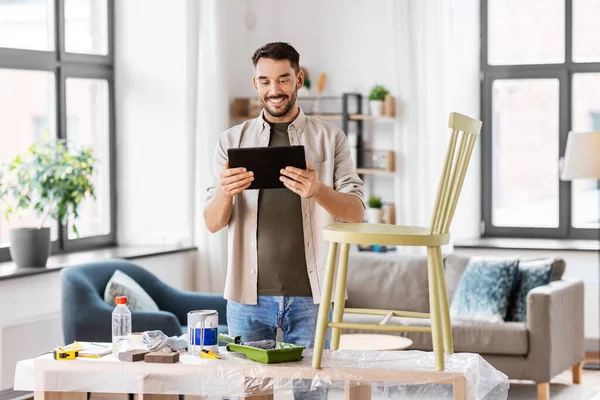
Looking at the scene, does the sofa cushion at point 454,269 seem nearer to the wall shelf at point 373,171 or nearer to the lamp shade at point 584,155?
the lamp shade at point 584,155

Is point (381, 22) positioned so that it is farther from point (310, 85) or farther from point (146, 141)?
point (146, 141)

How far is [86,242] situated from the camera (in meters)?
6.70

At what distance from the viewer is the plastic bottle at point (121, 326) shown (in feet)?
10.3

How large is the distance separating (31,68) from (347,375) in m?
4.10

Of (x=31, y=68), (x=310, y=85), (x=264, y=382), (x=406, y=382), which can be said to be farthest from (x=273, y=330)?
(x=310, y=85)

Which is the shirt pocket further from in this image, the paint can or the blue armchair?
the blue armchair

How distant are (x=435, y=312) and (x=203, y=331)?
717mm

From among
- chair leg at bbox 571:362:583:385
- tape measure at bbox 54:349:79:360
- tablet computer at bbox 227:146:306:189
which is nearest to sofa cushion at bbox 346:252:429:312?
chair leg at bbox 571:362:583:385

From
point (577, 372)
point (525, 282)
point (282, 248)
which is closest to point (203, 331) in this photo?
point (282, 248)

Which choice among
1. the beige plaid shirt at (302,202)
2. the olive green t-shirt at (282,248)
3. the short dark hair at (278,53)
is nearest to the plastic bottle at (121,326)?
the beige plaid shirt at (302,202)

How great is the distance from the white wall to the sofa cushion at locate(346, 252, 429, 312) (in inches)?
49.9

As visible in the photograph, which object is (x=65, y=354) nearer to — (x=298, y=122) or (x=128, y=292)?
(x=298, y=122)

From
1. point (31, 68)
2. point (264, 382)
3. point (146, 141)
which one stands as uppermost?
point (31, 68)

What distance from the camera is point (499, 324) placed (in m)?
5.66
